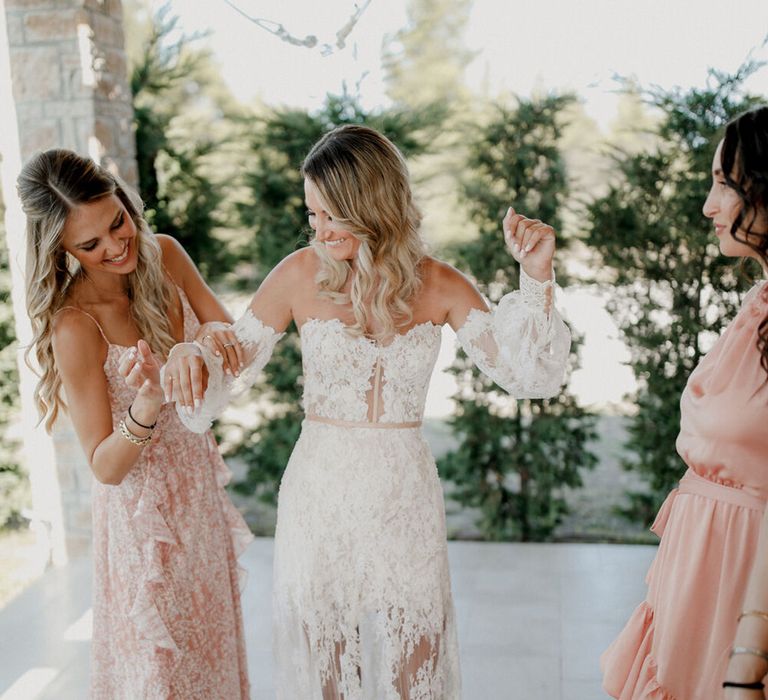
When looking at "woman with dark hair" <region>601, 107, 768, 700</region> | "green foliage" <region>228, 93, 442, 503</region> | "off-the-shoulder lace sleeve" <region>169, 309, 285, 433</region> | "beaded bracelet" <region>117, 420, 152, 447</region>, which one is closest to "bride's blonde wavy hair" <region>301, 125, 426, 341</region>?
"off-the-shoulder lace sleeve" <region>169, 309, 285, 433</region>

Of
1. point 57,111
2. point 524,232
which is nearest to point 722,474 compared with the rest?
point 524,232

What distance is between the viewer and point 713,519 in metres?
1.60

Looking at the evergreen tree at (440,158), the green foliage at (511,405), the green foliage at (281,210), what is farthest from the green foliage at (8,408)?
the green foliage at (511,405)

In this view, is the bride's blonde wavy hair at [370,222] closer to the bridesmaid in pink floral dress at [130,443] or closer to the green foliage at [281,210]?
the bridesmaid in pink floral dress at [130,443]

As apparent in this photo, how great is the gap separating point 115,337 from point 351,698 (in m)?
1.08

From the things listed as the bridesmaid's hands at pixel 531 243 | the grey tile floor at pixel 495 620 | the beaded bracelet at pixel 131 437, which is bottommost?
the grey tile floor at pixel 495 620

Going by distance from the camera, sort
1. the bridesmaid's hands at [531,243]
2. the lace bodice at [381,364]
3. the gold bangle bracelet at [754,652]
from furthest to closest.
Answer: the lace bodice at [381,364], the bridesmaid's hands at [531,243], the gold bangle bracelet at [754,652]

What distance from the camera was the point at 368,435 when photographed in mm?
2068

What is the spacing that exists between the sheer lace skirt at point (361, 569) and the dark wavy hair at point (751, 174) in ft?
2.96

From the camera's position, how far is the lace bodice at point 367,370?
2051mm

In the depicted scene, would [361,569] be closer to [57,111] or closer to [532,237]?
[532,237]

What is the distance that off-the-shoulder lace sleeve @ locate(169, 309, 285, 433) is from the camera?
200 cm

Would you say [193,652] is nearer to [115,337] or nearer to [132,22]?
[115,337]

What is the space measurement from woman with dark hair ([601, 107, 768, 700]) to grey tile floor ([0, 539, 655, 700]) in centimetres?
144
